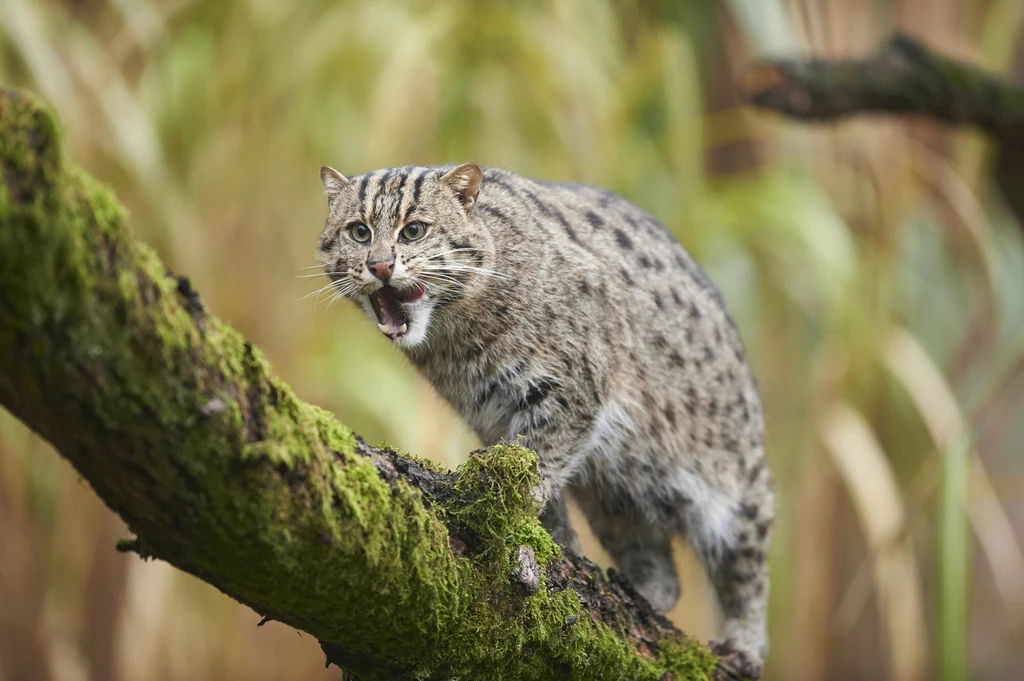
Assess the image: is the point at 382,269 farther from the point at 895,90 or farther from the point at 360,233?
the point at 895,90

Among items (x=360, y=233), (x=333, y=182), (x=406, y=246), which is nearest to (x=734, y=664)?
(x=406, y=246)

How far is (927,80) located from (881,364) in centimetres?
223

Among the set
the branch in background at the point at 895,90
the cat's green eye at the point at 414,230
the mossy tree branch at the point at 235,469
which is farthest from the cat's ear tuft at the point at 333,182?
Answer: the branch in background at the point at 895,90

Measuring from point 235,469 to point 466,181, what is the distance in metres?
2.10

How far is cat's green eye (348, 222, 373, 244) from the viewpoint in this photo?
376 centimetres

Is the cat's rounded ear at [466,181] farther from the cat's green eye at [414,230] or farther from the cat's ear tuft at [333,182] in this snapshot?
the cat's ear tuft at [333,182]

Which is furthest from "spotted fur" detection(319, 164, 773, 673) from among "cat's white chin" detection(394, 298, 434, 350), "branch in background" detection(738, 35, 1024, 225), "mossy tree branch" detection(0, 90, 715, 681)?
"branch in background" detection(738, 35, 1024, 225)

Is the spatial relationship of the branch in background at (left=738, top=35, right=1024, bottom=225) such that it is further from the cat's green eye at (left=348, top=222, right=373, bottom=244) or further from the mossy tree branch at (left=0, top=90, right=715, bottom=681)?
the mossy tree branch at (left=0, top=90, right=715, bottom=681)

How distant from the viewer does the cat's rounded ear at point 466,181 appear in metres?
3.83

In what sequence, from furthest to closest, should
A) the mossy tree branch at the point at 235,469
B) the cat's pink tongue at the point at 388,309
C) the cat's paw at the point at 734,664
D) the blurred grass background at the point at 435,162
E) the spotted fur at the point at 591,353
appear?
the blurred grass background at the point at 435,162, the cat's paw at the point at 734,664, the spotted fur at the point at 591,353, the cat's pink tongue at the point at 388,309, the mossy tree branch at the point at 235,469

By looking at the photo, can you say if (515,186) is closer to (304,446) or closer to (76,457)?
(304,446)

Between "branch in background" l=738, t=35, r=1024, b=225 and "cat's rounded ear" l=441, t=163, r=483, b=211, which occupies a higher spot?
"branch in background" l=738, t=35, r=1024, b=225

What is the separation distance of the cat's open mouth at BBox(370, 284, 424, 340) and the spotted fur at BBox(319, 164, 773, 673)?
3 cm

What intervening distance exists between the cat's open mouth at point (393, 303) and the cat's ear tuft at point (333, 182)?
0.54 metres
